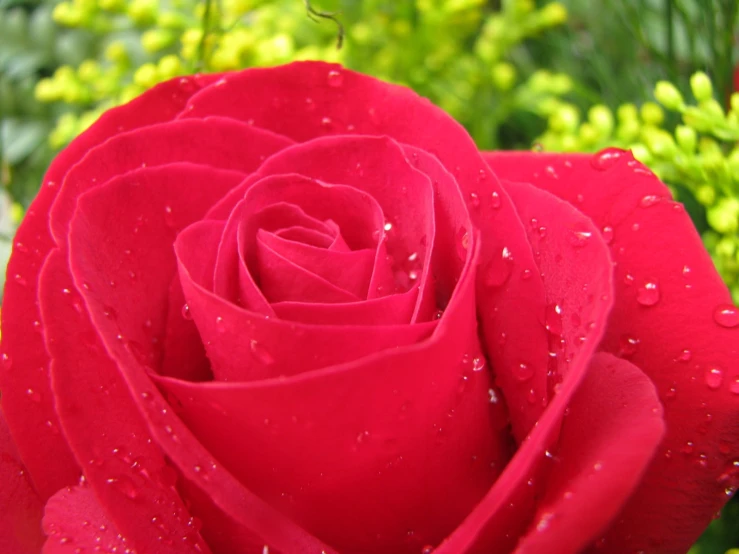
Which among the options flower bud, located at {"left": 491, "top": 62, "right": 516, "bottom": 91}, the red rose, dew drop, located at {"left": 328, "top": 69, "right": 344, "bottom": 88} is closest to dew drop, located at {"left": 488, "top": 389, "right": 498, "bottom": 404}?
the red rose

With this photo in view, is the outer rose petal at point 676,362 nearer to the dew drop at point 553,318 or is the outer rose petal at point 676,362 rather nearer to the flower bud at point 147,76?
the dew drop at point 553,318

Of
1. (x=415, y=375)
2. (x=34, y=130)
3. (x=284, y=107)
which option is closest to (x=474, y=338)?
(x=415, y=375)

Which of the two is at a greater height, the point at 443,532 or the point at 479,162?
the point at 479,162

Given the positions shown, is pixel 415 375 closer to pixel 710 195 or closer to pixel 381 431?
pixel 381 431

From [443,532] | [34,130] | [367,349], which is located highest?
[367,349]

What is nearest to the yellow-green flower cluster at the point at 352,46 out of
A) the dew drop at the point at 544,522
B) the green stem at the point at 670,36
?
the green stem at the point at 670,36

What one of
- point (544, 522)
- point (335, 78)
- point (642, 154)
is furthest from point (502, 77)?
point (544, 522)

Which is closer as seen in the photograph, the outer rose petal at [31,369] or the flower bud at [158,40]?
Answer: the outer rose petal at [31,369]
